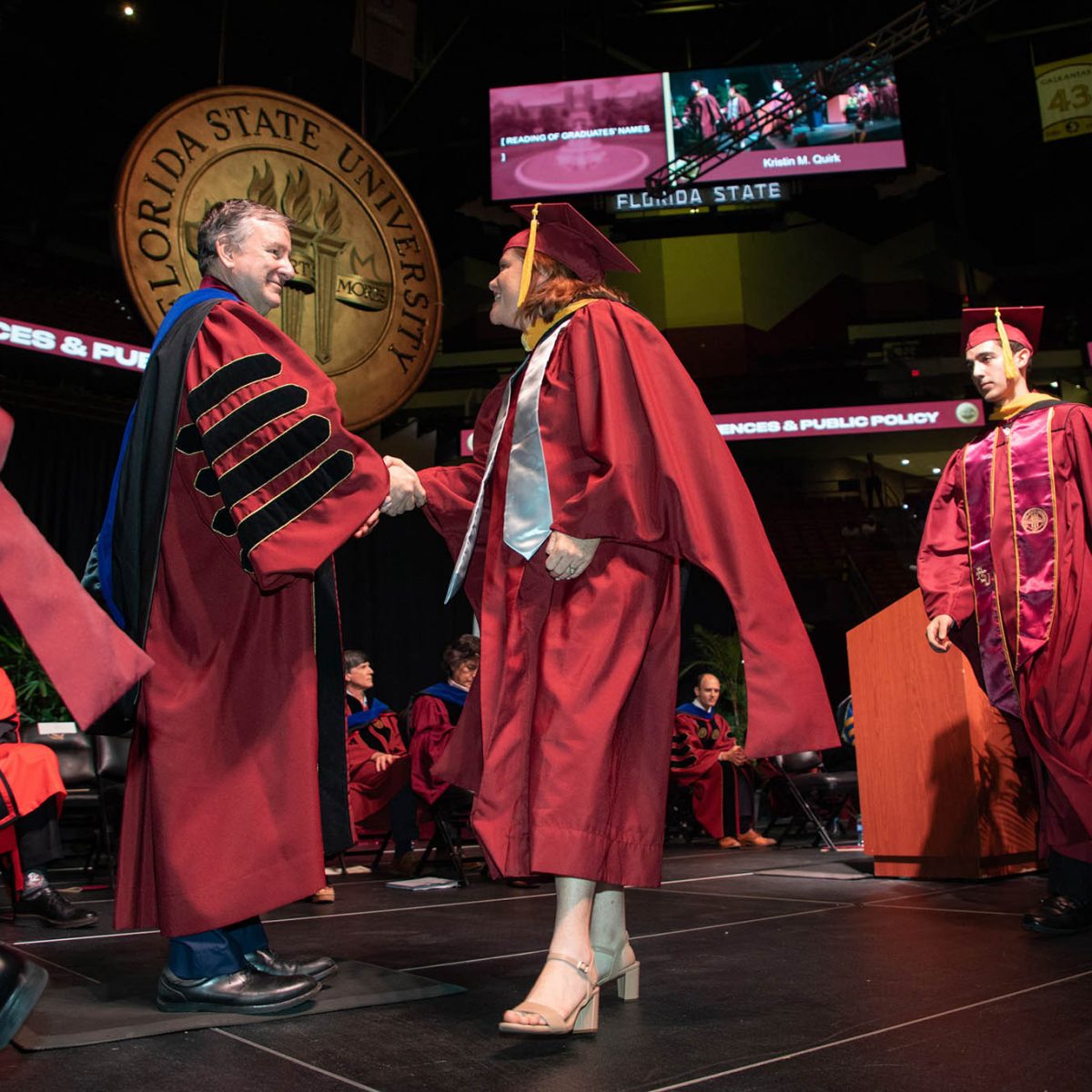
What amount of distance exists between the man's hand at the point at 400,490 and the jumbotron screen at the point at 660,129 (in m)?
10.6

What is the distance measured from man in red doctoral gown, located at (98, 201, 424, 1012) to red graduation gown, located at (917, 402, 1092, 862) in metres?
1.83

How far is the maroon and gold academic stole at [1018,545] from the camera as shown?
3.01 metres

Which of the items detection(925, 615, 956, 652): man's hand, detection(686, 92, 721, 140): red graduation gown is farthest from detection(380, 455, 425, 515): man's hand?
detection(686, 92, 721, 140): red graduation gown

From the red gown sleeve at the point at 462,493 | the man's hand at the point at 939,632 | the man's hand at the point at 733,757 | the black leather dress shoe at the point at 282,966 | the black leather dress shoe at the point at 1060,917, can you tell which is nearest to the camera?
the black leather dress shoe at the point at 282,966

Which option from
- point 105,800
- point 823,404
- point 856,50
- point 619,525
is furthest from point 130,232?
point 823,404

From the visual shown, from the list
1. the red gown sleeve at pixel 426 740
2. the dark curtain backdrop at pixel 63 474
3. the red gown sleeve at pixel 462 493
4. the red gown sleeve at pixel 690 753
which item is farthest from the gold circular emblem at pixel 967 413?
the red gown sleeve at pixel 462 493

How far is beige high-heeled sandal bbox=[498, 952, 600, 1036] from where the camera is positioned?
1.64m

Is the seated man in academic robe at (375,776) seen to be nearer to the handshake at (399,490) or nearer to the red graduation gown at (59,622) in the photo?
the handshake at (399,490)

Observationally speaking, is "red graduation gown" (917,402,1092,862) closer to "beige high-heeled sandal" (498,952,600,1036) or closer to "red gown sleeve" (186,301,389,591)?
"beige high-heeled sandal" (498,952,600,1036)

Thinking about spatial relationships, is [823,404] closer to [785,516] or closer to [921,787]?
[785,516]

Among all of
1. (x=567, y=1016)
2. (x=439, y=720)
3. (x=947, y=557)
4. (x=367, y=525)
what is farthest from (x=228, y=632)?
(x=439, y=720)

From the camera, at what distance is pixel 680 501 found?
6.59 feet

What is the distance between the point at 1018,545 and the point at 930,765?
48.8 inches

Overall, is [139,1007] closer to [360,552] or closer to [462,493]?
[462,493]
